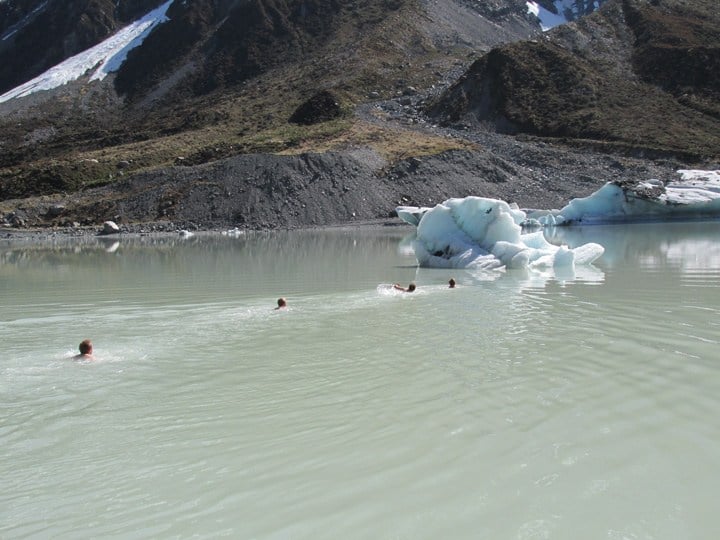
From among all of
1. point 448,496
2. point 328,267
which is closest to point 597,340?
point 448,496

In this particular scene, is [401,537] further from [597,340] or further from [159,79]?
[159,79]

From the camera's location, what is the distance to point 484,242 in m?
28.2

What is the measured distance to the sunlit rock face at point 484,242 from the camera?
26328 mm

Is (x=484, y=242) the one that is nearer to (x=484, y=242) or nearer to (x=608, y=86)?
(x=484, y=242)

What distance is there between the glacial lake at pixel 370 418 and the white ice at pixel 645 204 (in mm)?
40385

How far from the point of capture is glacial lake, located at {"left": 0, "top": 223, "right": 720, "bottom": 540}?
588cm

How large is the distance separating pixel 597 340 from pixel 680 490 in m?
6.28

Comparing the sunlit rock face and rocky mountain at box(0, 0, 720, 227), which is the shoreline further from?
the sunlit rock face

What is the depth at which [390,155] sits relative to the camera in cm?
7688

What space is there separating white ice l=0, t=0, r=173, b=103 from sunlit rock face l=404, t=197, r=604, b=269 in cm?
14324

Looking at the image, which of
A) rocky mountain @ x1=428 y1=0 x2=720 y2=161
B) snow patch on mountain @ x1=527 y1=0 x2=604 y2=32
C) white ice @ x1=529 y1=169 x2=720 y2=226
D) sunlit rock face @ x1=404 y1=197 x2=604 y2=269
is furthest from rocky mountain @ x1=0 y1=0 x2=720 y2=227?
sunlit rock face @ x1=404 y1=197 x2=604 y2=269

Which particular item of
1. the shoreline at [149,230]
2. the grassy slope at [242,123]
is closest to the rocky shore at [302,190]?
the shoreline at [149,230]

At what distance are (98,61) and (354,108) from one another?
89103mm

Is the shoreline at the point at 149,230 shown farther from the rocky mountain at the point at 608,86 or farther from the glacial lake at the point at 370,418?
the glacial lake at the point at 370,418
